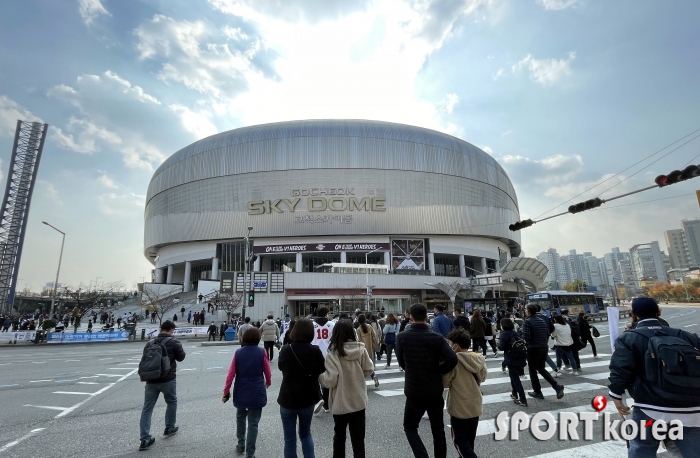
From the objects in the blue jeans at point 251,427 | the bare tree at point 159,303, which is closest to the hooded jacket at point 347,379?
the blue jeans at point 251,427

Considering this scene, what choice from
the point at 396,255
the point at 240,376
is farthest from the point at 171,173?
the point at 240,376

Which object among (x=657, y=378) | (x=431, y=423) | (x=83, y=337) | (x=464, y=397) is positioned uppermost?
(x=657, y=378)

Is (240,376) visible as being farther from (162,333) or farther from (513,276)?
(513,276)

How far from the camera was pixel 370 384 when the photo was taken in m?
8.97

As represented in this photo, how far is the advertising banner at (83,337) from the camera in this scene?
24.6 metres

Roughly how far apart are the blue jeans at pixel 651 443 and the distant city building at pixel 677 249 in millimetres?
188745

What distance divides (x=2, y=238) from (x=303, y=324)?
93591 millimetres

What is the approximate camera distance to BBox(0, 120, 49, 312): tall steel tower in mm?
68188

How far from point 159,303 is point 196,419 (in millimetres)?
41241

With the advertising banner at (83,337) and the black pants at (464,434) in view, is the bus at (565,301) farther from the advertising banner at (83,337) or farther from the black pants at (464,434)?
the advertising banner at (83,337)

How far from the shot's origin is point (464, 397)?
4.05m

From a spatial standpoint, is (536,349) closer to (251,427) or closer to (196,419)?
(251,427)

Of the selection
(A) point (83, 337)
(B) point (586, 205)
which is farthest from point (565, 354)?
(A) point (83, 337)

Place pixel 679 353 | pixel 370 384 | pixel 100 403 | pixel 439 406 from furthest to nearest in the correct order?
1. pixel 370 384
2. pixel 100 403
3. pixel 439 406
4. pixel 679 353
